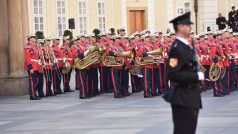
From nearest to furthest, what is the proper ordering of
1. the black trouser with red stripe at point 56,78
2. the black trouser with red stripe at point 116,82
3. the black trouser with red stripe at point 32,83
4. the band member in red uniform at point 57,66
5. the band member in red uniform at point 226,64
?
the band member in red uniform at point 226,64 → the black trouser with red stripe at point 116,82 → the black trouser with red stripe at point 32,83 → the band member in red uniform at point 57,66 → the black trouser with red stripe at point 56,78

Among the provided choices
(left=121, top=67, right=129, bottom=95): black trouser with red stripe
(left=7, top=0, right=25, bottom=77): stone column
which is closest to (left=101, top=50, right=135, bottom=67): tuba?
(left=121, top=67, right=129, bottom=95): black trouser with red stripe

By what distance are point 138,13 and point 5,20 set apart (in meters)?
22.0

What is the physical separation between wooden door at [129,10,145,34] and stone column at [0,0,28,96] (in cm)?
2106

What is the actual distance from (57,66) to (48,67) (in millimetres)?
395

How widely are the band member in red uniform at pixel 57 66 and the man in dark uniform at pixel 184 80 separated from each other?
13.6 meters

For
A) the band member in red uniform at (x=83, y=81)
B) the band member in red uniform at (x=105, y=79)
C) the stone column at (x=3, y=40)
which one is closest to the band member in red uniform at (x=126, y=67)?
the band member in red uniform at (x=105, y=79)

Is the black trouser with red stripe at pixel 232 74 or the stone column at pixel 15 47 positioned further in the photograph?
the stone column at pixel 15 47

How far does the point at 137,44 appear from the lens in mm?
A: 21766

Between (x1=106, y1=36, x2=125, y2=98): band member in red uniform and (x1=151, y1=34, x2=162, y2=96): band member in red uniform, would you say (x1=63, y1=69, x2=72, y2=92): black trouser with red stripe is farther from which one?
(x1=151, y1=34, x2=162, y2=96): band member in red uniform

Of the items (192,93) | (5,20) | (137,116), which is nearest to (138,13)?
(5,20)

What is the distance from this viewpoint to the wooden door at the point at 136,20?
4450cm

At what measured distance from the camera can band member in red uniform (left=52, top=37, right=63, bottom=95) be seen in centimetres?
2340

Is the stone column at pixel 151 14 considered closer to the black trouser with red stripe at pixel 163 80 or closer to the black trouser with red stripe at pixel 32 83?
the black trouser with red stripe at pixel 163 80

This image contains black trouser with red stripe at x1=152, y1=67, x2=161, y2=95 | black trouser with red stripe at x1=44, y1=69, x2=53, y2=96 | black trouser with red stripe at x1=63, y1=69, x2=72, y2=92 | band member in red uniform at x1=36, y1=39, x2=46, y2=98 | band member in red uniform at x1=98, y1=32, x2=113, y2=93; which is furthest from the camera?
black trouser with red stripe at x1=63, y1=69, x2=72, y2=92
